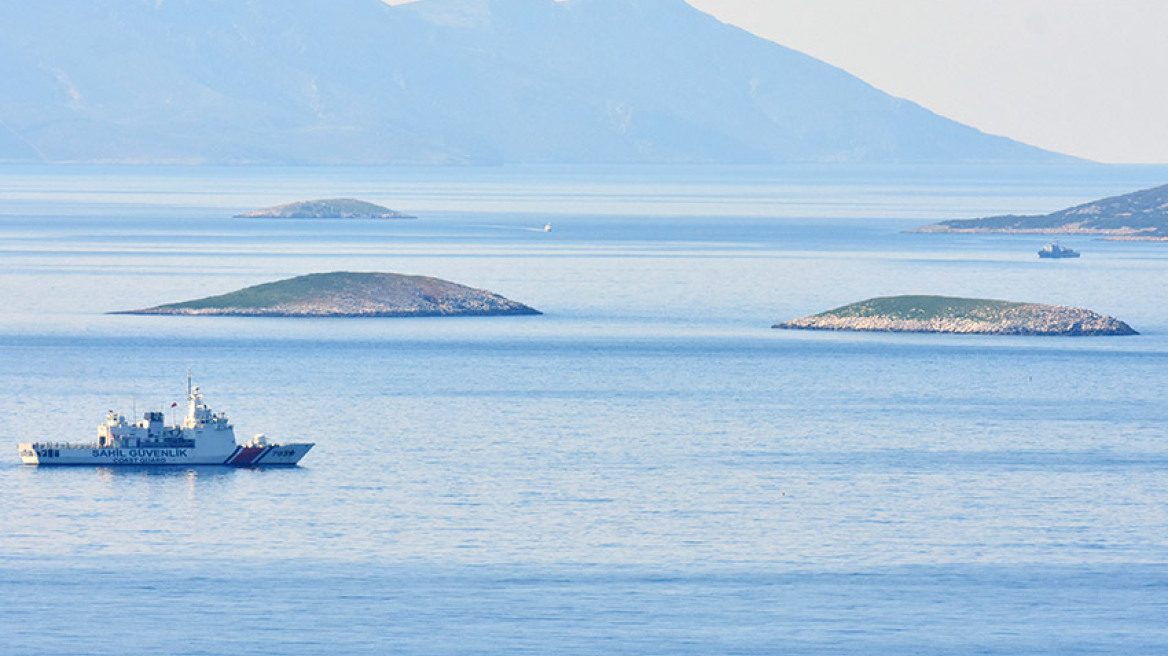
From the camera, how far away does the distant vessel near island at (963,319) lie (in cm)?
17800

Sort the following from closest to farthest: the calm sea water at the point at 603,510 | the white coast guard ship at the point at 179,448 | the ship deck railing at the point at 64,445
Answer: the calm sea water at the point at 603,510 → the ship deck railing at the point at 64,445 → the white coast guard ship at the point at 179,448

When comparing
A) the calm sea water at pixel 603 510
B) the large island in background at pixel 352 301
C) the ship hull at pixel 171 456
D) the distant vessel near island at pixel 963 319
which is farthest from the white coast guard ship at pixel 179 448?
the distant vessel near island at pixel 963 319

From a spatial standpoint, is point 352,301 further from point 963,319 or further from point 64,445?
point 64,445

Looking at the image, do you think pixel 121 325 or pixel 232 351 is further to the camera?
pixel 121 325

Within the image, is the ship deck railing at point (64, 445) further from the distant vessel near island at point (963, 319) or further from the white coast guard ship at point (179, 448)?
the distant vessel near island at point (963, 319)

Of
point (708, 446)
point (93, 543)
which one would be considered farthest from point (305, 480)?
point (708, 446)

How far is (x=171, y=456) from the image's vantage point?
341ft

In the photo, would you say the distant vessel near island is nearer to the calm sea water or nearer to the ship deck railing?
the calm sea water

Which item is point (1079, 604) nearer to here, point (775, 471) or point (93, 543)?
point (775, 471)

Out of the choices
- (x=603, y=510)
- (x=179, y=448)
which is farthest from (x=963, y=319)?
(x=603, y=510)

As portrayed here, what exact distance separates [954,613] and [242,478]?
41.7m

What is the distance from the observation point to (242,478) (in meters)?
101

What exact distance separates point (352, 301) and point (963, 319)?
56.6 metres

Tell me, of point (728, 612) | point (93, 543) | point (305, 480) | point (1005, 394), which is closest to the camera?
point (728, 612)
